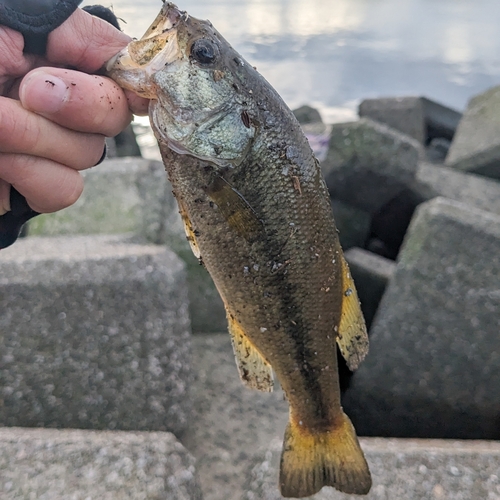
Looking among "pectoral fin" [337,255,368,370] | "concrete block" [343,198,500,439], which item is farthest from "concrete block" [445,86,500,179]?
"pectoral fin" [337,255,368,370]

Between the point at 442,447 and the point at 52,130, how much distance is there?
1.85 meters

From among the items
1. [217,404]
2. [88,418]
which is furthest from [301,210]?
[217,404]

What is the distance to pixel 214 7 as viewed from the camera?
20.7 metres

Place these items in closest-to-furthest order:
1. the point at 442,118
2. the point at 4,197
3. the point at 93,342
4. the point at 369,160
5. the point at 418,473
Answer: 1. the point at 4,197
2. the point at 418,473
3. the point at 93,342
4. the point at 369,160
5. the point at 442,118

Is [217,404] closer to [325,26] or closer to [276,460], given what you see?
[276,460]

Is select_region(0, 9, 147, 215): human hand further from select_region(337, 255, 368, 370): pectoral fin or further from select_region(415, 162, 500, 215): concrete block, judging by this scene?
select_region(415, 162, 500, 215): concrete block

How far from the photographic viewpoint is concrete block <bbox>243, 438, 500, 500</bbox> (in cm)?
173

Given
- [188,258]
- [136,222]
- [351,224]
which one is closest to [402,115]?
[351,224]

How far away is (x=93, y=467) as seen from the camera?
167 centimetres

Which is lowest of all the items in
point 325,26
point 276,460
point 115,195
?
point 325,26

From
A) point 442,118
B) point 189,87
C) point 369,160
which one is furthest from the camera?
point 442,118

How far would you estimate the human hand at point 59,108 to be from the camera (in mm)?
1163

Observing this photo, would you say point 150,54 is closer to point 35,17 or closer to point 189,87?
point 189,87

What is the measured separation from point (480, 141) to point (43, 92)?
16.7 feet
